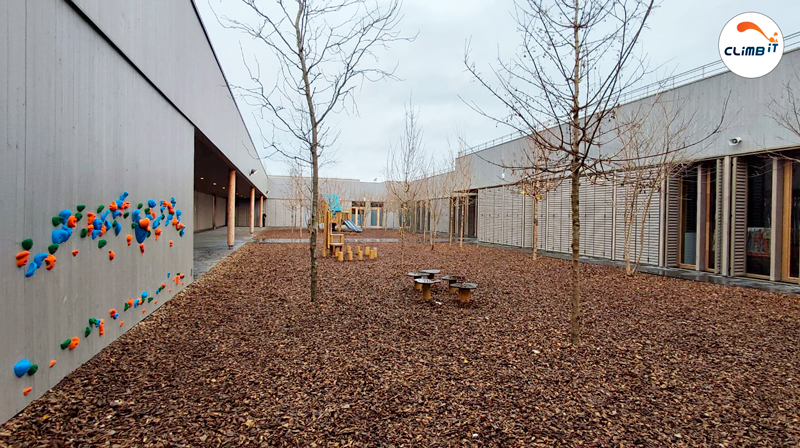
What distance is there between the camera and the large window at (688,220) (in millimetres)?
11234

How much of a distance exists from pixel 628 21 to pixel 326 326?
177 inches

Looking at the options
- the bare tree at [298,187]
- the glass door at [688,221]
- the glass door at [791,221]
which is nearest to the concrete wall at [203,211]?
the bare tree at [298,187]

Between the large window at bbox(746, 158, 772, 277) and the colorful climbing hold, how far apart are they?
42.1 feet

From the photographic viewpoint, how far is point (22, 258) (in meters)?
2.61

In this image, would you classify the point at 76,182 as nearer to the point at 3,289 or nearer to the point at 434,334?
the point at 3,289

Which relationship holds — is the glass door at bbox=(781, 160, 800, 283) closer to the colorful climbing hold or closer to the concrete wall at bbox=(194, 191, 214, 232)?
the colorful climbing hold

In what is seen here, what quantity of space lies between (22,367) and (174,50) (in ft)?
16.6

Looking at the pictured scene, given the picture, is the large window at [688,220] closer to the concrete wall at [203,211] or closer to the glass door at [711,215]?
the glass door at [711,215]

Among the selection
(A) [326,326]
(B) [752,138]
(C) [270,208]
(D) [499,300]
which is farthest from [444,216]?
(A) [326,326]

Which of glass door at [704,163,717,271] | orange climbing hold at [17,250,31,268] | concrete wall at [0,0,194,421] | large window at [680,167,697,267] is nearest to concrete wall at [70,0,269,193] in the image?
concrete wall at [0,0,194,421]

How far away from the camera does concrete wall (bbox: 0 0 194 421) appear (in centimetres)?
253

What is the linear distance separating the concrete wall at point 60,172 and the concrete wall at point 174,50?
0.77 ft

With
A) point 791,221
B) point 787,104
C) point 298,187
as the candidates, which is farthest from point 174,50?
point 298,187

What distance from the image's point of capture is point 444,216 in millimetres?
30922
